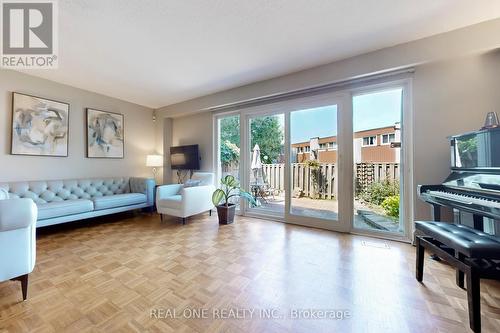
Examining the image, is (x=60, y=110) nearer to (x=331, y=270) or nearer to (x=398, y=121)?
(x=331, y=270)

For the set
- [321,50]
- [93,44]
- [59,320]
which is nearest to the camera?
[59,320]

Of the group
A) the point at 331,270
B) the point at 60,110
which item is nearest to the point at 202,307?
the point at 331,270

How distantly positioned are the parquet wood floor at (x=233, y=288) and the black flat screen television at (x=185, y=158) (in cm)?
198

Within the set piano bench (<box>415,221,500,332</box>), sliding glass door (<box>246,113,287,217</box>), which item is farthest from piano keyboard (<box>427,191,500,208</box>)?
sliding glass door (<box>246,113,287,217</box>)

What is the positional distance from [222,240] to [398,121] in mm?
2761

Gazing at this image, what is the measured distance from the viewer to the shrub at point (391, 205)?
2631 millimetres

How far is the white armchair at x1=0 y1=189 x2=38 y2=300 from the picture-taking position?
1322 mm

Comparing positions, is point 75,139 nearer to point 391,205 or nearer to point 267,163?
point 267,163

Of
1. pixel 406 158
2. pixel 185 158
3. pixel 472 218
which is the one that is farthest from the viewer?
pixel 185 158

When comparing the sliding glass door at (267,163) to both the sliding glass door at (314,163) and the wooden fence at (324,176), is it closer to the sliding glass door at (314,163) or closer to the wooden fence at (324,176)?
the wooden fence at (324,176)

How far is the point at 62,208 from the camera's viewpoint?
107 inches

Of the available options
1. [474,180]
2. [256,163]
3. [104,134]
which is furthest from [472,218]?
[104,134]

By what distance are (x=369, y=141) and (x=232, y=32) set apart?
2.24 meters

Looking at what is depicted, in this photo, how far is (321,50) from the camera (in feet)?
7.97
